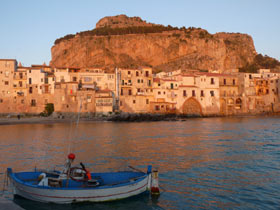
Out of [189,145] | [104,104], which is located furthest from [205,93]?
[189,145]

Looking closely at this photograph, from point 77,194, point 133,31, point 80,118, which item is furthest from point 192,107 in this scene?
point 133,31

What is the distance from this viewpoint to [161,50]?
11112 centimetres

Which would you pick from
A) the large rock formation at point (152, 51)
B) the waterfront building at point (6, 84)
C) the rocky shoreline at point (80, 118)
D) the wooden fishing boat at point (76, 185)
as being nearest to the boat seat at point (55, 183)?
the wooden fishing boat at point (76, 185)

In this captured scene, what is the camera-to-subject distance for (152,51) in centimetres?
11144

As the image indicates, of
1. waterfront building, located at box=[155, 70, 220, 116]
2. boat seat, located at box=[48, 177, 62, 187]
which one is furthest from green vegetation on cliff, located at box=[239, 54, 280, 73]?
boat seat, located at box=[48, 177, 62, 187]

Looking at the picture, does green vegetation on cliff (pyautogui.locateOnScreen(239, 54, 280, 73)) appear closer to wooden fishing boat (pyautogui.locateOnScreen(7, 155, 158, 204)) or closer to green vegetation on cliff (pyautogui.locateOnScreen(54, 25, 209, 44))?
green vegetation on cliff (pyautogui.locateOnScreen(54, 25, 209, 44))

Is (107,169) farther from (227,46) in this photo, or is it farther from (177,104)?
(227,46)

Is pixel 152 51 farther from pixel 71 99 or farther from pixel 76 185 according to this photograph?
pixel 76 185

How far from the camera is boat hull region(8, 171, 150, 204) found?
10070 millimetres

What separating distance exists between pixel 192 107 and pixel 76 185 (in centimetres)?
5850

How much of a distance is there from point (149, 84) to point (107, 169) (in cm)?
4866

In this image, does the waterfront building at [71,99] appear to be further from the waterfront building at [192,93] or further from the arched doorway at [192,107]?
the arched doorway at [192,107]

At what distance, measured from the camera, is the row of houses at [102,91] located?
2260 inches

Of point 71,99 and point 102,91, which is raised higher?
point 102,91
